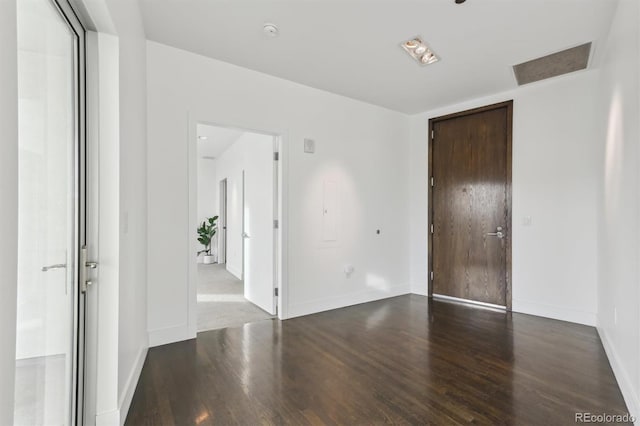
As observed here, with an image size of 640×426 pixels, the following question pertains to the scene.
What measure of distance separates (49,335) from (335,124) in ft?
11.7

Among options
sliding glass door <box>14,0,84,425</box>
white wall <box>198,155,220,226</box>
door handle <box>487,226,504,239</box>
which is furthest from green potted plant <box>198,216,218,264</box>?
sliding glass door <box>14,0,84,425</box>

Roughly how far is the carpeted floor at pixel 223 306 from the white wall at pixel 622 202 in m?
3.06

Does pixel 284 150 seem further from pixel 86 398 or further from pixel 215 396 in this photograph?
pixel 86 398

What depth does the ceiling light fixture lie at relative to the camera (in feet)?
9.57

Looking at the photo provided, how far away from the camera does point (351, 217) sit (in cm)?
438

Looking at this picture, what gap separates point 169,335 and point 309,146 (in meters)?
2.48

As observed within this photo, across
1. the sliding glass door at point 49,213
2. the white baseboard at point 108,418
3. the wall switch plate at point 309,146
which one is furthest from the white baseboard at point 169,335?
the wall switch plate at point 309,146

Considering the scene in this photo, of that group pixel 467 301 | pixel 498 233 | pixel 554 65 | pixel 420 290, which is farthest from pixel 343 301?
pixel 554 65

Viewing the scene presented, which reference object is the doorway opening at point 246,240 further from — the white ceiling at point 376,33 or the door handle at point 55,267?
the door handle at point 55,267

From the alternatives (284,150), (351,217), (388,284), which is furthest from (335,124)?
(388,284)

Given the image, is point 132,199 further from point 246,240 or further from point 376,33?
point 246,240

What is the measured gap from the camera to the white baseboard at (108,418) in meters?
1.73

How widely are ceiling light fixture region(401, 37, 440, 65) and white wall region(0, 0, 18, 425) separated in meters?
2.82

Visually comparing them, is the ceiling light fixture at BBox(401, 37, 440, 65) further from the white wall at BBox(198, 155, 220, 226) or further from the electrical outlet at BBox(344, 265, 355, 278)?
the white wall at BBox(198, 155, 220, 226)
